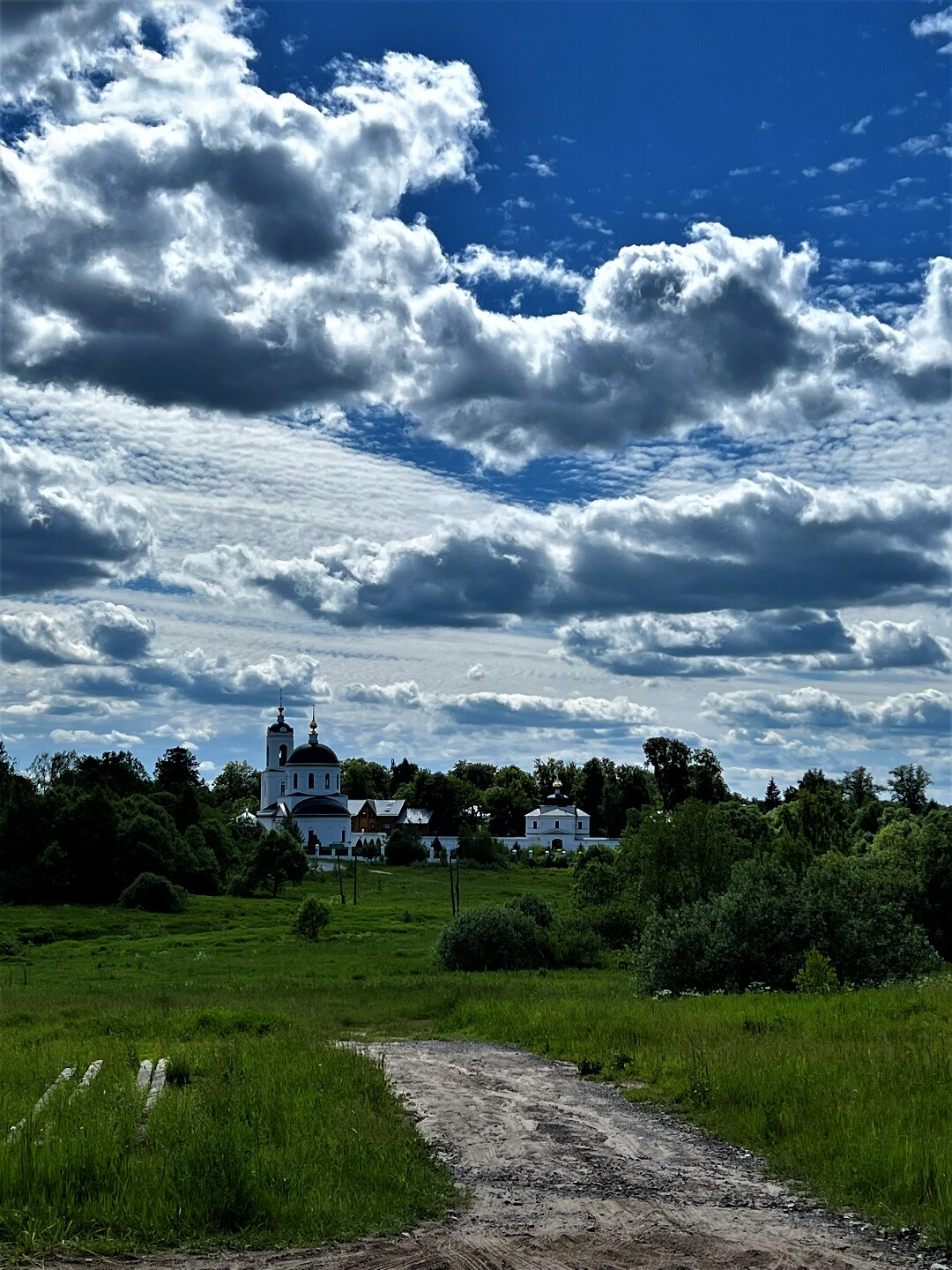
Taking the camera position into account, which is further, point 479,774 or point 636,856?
point 479,774

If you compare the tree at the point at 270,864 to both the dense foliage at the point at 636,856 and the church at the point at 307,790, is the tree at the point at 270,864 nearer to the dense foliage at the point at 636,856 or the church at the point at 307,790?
the dense foliage at the point at 636,856

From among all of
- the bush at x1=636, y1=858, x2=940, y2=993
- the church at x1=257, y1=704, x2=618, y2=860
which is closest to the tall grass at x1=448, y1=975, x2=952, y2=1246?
the bush at x1=636, y1=858, x2=940, y2=993

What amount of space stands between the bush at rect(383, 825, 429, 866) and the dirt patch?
100172 mm

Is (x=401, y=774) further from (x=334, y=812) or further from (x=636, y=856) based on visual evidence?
(x=636, y=856)

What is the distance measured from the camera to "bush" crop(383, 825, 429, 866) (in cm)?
11331

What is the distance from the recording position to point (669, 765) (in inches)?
5320

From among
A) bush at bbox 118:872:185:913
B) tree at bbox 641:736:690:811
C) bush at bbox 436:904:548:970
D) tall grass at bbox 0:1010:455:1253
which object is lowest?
bush at bbox 118:872:185:913

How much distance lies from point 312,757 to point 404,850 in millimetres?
21192

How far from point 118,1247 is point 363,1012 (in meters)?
18.4

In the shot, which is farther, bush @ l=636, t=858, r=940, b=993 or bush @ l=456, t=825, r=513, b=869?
bush @ l=456, t=825, r=513, b=869

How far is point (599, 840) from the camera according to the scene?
140 metres

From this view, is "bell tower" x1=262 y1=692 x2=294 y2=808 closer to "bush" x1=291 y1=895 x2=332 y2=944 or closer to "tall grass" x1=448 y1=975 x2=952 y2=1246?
"bush" x1=291 y1=895 x2=332 y2=944

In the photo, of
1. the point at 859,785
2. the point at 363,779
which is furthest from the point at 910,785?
the point at 363,779

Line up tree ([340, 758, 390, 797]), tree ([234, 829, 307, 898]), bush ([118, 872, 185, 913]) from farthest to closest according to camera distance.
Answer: tree ([340, 758, 390, 797])
tree ([234, 829, 307, 898])
bush ([118, 872, 185, 913])
